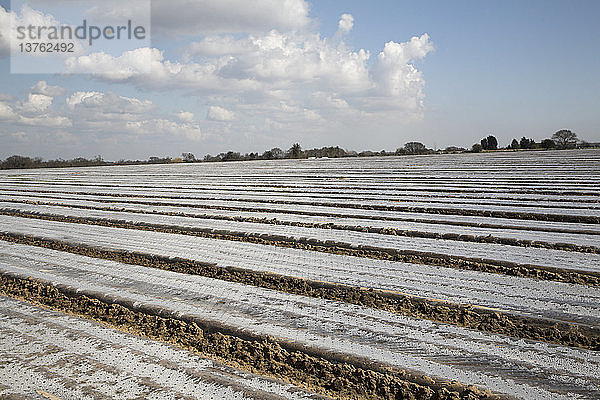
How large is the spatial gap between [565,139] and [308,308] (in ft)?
100

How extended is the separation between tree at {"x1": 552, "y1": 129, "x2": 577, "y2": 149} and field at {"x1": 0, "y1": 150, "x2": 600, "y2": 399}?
25784mm

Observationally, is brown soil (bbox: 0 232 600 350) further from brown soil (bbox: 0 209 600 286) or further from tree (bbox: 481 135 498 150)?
tree (bbox: 481 135 498 150)

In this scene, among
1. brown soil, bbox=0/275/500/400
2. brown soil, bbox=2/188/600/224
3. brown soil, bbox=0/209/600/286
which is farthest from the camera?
brown soil, bbox=2/188/600/224

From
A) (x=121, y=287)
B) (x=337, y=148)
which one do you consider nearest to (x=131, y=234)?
(x=121, y=287)

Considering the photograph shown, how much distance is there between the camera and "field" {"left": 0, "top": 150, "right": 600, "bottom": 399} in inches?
72.3

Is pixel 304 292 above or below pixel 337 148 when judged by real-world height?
below

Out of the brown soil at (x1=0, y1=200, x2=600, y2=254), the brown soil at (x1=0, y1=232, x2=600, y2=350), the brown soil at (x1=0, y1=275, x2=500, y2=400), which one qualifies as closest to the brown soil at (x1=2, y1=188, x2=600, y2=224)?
the brown soil at (x1=0, y1=200, x2=600, y2=254)

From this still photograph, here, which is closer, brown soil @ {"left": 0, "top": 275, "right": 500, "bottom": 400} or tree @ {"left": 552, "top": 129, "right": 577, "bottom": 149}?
brown soil @ {"left": 0, "top": 275, "right": 500, "bottom": 400}

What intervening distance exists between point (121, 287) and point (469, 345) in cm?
231

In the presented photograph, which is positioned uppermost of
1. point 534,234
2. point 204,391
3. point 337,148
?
point 337,148

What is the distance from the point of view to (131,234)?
4.87 metres

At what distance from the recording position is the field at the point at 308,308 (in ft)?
6.02

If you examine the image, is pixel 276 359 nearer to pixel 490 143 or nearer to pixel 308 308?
pixel 308 308

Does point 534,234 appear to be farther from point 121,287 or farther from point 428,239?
point 121,287
